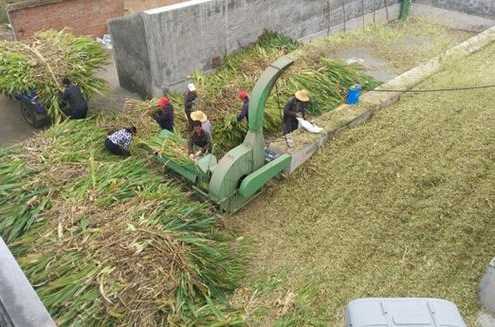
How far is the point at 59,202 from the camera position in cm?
552

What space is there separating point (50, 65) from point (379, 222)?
5875 mm

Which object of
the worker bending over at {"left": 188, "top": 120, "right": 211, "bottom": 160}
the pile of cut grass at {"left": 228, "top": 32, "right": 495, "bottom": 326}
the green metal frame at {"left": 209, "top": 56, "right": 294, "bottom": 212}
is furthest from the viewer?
the worker bending over at {"left": 188, "top": 120, "right": 211, "bottom": 160}

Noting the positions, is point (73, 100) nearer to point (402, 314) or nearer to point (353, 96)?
point (353, 96)

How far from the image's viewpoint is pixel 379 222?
6227mm

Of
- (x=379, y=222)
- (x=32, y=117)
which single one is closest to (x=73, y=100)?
(x=32, y=117)

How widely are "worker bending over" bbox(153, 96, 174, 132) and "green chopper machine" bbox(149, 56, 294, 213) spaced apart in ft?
2.88

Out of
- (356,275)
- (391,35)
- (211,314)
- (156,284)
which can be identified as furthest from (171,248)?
(391,35)

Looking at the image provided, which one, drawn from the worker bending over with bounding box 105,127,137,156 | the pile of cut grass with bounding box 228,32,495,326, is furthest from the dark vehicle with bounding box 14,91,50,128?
the pile of cut grass with bounding box 228,32,495,326

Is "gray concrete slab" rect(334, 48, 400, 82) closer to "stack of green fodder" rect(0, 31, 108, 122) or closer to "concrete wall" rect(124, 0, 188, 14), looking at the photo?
"concrete wall" rect(124, 0, 188, 14)

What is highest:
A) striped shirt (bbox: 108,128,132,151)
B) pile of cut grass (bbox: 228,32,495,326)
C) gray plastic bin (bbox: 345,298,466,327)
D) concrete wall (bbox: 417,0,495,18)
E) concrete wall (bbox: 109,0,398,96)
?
concrete wall (bbox: 109,0,398,96)

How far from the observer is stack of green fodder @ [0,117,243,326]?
453 centimetres

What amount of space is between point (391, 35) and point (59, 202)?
10.2 metres

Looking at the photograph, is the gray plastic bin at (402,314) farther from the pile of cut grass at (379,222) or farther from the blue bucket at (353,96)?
the blue bucket at (353,96)

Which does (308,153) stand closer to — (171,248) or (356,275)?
(356,275)
